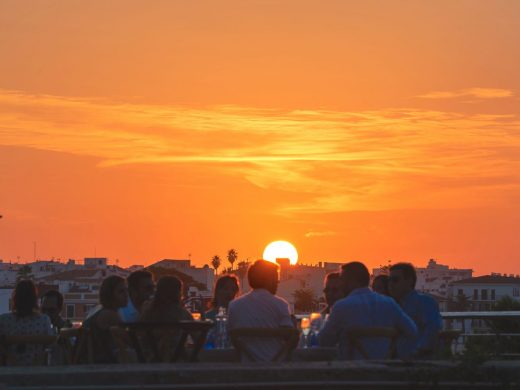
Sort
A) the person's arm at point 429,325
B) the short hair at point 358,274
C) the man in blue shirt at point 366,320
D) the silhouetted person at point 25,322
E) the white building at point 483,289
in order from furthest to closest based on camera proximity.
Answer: the white building at point 483,289, the silhouetted person at point 25,322, the person's arm at point 429,325, the short hair at point 358,274, the man in blue shirt at point 366,320

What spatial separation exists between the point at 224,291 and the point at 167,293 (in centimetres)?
190

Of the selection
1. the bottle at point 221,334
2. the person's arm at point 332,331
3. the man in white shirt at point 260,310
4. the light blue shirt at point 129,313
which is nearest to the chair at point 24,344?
the light blue shirt at point 129,313

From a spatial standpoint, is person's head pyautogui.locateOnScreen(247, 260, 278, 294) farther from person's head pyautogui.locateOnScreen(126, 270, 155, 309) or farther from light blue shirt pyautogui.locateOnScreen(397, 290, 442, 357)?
person's head pyautogui.locateOnScreen(126, 270, 155, 309)

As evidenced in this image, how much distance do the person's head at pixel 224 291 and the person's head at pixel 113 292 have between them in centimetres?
172

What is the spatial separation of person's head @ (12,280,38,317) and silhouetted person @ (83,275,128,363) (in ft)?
1.89

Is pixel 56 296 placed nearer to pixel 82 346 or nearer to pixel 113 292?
pixel 113 292

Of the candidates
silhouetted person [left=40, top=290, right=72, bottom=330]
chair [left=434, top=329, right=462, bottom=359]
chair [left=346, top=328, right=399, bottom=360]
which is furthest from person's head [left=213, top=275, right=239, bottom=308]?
chair [left=346, top=328, right=399, bottom=360]

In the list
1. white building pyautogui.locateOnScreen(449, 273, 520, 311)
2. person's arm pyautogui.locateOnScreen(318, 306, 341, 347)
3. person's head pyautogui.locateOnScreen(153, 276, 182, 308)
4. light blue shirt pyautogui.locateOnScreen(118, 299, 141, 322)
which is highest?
white building pyautogui.locateOnScreen(449, 273, 520, 311)

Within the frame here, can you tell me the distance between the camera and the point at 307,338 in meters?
10.5

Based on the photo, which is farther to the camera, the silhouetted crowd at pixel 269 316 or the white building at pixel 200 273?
the white building at pixel 200 273

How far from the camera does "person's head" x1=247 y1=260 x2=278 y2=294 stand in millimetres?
10219

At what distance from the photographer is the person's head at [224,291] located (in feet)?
40.3

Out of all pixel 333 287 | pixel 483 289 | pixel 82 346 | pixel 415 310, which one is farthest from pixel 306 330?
pixel 483 289

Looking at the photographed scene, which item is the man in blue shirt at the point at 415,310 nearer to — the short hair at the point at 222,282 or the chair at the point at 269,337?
the chair at the point at 269,337
